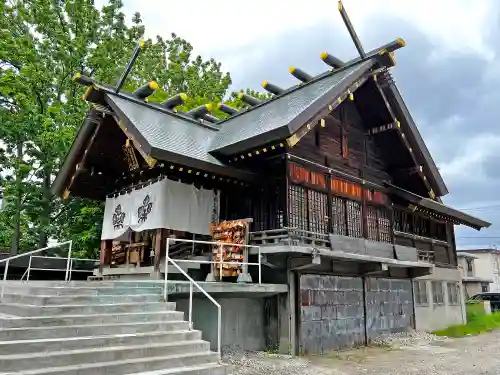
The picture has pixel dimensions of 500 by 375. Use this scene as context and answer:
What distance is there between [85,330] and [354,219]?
385 inches

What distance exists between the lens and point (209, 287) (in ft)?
28.5

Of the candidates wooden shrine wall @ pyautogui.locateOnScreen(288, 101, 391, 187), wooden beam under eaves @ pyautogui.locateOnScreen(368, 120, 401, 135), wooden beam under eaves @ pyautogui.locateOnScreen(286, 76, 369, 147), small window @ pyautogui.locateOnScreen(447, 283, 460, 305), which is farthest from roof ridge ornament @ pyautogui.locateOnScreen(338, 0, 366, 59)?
small window @ pyautogui.locateOnScreen(447, 283, 460, 305)

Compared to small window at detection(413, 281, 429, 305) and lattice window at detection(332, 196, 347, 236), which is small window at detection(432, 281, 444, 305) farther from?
lattice window at detection(332, 196, 347, 236)

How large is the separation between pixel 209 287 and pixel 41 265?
9.07 meters

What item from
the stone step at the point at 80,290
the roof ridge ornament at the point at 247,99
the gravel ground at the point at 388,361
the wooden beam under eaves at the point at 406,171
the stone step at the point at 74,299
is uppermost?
the roof ridge ornament at the point at 247,99

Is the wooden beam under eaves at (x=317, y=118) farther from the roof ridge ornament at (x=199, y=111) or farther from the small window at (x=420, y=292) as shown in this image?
the small window at (x=420, y=292)

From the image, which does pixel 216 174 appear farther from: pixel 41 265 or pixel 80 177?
pixel 41 265

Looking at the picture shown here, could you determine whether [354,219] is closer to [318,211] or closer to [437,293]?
[318,211]

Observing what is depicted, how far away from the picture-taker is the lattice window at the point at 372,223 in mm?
14480

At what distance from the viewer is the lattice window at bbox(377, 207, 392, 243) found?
15023 millimetres

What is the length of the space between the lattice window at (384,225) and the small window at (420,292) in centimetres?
294

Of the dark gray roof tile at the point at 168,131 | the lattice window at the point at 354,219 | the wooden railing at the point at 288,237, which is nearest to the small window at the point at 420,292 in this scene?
the lattice window at the point at 354,219

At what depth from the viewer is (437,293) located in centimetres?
1822

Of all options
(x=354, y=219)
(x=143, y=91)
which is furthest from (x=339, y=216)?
(x=143, y=91)
